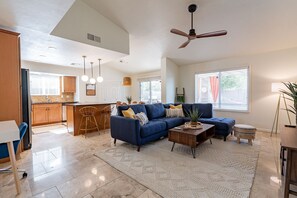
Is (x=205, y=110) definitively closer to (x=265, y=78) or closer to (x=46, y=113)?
(x=265, y=78)

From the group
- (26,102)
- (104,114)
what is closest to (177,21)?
(104,114)

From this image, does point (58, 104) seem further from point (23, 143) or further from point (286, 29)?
point (286, 29)

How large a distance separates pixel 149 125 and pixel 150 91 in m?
4.72

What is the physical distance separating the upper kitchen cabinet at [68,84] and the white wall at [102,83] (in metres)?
0.25

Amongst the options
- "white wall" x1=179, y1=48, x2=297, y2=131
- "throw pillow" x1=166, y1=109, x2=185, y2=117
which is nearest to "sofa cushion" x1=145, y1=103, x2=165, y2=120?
"throw pillow" x1=166, y1=109, x2=185, y2=117

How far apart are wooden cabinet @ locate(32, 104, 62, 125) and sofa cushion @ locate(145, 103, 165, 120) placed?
14.7ft

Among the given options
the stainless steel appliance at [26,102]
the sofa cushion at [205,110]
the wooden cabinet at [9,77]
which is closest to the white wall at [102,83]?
the stainless steel appliance at [26,102]

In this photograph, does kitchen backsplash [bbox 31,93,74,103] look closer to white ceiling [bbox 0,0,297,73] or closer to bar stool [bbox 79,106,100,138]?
white ceiling [bbox 0,0,297,73]

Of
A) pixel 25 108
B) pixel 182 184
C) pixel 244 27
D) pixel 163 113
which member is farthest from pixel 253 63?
pixel 25 108

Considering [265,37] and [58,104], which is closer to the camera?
[265,37]

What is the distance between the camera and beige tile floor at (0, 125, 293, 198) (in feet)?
5.98

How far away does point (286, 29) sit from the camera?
11.1ft

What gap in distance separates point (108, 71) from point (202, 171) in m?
6.84

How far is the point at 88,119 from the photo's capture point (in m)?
4.74
